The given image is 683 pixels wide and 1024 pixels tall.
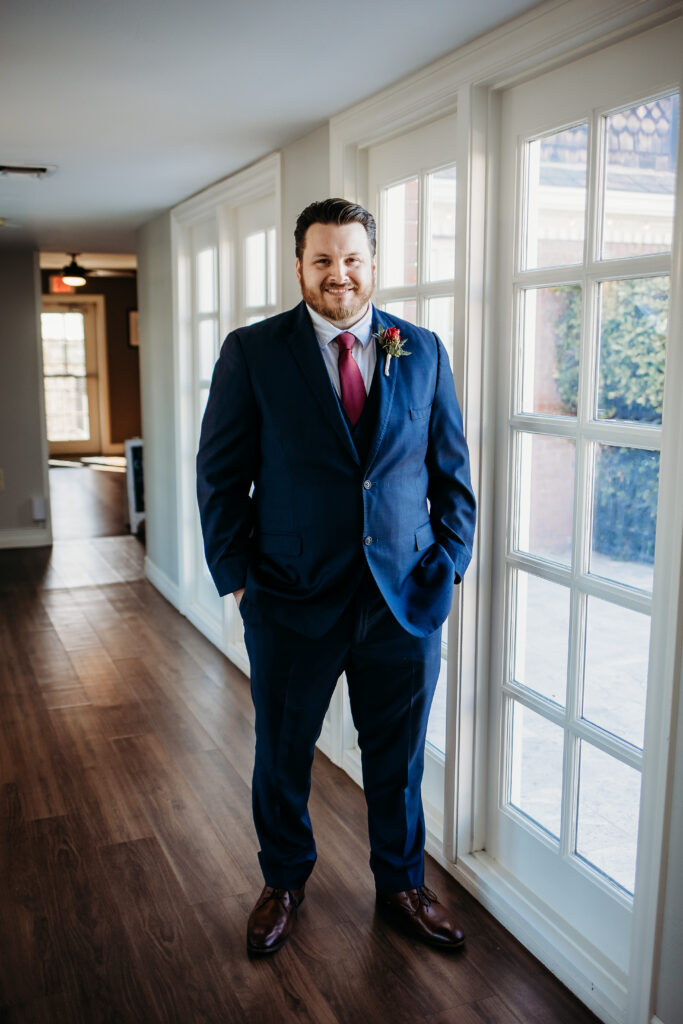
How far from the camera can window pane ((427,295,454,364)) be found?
2627 millimetres

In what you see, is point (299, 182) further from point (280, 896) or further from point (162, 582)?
point (162, 582)

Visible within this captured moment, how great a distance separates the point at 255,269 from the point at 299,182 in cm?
81

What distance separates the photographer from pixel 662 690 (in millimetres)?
1777

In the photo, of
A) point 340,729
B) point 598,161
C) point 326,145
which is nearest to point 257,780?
point 340,729

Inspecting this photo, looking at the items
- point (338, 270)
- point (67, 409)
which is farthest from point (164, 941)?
point (67, 409)

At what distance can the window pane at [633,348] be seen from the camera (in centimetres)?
190

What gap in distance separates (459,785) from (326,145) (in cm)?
207

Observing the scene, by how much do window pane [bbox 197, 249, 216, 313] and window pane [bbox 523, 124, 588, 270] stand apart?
2.61 m

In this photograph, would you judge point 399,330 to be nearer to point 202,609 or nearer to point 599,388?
point 599,388

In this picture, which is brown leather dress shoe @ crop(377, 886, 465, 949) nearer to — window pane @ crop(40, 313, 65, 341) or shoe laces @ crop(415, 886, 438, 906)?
shoe laces @ crop(415, 886, 438, 906)

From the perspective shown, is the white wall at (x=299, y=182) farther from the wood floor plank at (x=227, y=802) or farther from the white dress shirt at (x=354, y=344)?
the wood floor plank at (x=227, y=802)

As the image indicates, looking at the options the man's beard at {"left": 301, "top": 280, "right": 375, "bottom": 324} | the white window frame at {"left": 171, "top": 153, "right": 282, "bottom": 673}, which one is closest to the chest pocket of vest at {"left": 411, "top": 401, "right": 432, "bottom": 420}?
the man's beard at {"left": 301, "top": 280, "right": 375, "bottom": 324}

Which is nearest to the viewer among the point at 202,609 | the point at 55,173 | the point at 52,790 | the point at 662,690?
the point at 662,690

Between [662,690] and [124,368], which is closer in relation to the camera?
[662,690]
